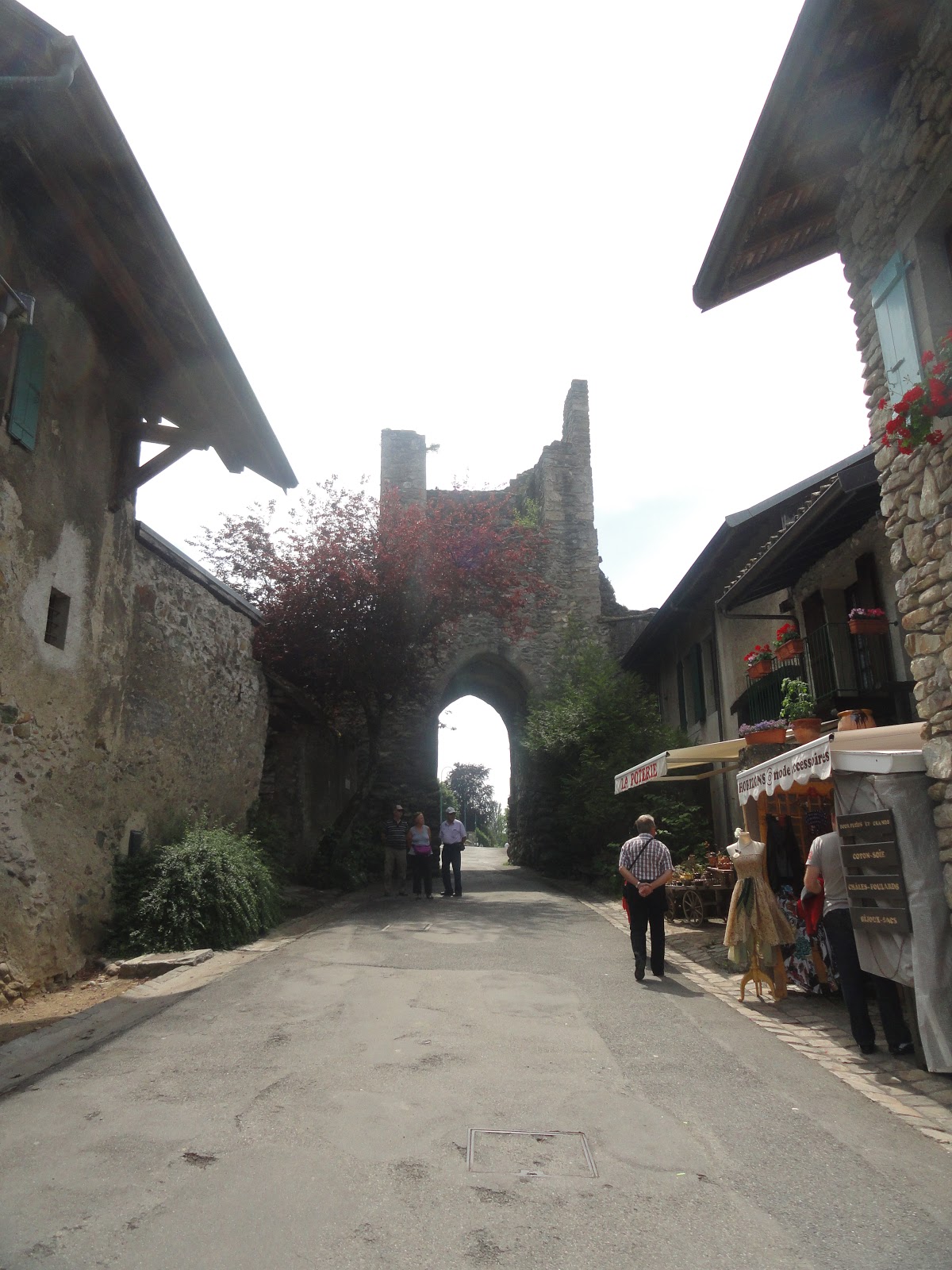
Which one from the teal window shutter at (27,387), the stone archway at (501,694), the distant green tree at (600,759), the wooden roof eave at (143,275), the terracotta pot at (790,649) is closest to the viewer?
the wooden roof eave at (143,275)

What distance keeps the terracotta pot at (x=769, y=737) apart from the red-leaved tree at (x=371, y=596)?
25.9 feet

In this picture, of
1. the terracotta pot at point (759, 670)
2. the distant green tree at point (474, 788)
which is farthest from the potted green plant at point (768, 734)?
the distant green tree at point (474, 788)

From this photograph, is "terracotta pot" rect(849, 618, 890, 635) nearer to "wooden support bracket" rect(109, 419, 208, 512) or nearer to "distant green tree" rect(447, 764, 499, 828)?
"wooden support bracket" rect(109, 419, 208, 512)

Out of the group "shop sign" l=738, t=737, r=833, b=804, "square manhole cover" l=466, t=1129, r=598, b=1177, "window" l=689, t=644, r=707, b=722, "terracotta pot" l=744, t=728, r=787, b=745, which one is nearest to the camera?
"square manhole cover" l=466, t=1129, r=598, b=1177

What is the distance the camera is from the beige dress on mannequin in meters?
6.48

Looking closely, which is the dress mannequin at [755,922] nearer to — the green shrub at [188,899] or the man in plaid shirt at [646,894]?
the man in plaid shirt at [646,894]

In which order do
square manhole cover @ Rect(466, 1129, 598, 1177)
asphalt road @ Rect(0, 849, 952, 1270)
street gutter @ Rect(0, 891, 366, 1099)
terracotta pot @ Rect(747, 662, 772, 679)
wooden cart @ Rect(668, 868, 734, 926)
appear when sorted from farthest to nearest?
terracotta pot @ Rect(747, 662, 772, 679)
wooden cart @ Rect(668, 868, 734, 926)
street gutter @ Rect(0, 891, 366, 1099)
square manhole cover @ Rect(466, 1129, 598, 1177)
asphalt road @ Rect(0, 849, 952, 1270)

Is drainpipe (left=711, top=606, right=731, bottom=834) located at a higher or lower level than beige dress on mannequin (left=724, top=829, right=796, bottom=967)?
higher

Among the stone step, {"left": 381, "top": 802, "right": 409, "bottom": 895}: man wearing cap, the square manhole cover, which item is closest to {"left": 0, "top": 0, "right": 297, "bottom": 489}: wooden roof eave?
the stone step

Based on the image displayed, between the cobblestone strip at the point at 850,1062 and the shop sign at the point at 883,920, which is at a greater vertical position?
the shop sign at the point at 883,920

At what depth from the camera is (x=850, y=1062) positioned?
4.96 meters

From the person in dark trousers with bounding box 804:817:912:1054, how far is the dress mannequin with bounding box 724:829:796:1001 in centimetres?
72

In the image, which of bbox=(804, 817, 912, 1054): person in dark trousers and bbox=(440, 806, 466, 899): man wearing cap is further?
bbox=(440, 806, 466, 899): man wearing cap

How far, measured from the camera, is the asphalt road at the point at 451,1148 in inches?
106
